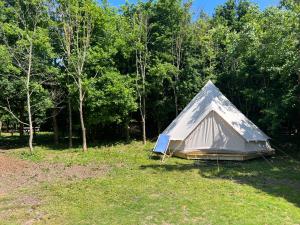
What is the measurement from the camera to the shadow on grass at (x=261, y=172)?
1110 centimetres

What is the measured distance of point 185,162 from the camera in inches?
629

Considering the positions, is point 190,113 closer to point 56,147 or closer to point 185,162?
point 185,162

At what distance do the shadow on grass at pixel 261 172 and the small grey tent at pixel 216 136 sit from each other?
0.60 metres

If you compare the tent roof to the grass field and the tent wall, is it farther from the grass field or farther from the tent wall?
the grass field

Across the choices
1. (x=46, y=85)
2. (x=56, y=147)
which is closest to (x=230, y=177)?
(x=56, y=147)

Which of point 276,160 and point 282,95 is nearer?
point 276,160

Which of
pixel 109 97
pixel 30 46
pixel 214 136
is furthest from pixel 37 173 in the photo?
pixel 30 46

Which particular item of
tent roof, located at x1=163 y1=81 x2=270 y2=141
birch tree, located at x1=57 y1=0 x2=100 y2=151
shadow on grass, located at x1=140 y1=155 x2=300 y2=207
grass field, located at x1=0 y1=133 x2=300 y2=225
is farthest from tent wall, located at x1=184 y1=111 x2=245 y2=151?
birch tree, located at x1=57 y1=0 x2=100 y2=151

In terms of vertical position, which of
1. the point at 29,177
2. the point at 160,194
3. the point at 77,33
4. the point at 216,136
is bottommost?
the point at 160,194

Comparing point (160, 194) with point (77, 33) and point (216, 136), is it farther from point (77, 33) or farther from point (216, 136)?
point (77, 33)

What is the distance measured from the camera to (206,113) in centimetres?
1708

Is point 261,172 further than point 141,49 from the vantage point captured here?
No

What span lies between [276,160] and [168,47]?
1232 cm

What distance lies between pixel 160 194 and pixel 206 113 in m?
7.58
